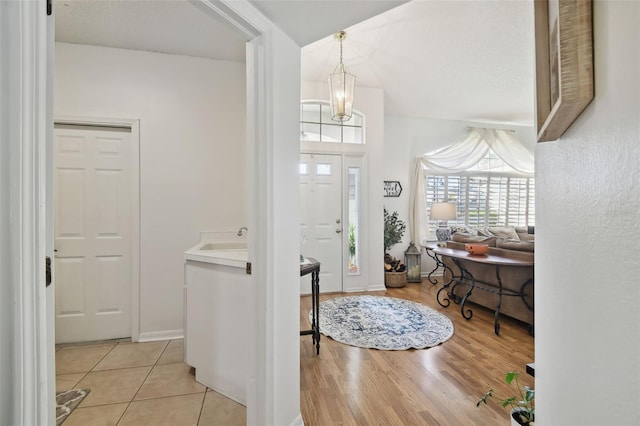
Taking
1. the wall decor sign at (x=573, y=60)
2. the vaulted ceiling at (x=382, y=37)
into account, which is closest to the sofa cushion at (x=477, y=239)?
the vaulted ceiling at (x=382, y=37)

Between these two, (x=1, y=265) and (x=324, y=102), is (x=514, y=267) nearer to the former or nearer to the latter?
(x=324, y=102)

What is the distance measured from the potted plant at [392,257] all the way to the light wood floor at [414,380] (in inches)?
60.9

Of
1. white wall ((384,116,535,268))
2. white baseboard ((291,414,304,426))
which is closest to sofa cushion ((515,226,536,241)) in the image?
white wall ((384,116,535,268))

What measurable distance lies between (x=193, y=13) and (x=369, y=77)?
2.45m

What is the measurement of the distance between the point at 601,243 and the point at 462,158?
550 cm

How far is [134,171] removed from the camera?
2664 millimetres

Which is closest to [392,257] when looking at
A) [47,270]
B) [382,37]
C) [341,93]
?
[341,93]

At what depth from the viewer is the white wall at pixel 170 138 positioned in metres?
2.59

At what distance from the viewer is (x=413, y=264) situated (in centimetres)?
487

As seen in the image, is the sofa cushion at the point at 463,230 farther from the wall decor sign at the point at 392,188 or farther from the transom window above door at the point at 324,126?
the transom window above door at the point at 324,126

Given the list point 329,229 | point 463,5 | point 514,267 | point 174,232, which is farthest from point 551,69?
point 329,229

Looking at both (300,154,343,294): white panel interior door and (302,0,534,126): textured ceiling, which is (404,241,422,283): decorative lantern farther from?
(302,0,534,126): textured ceiling

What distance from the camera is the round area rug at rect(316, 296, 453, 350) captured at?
8.40ft

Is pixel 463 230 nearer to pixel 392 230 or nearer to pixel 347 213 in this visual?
pixel 392 230
